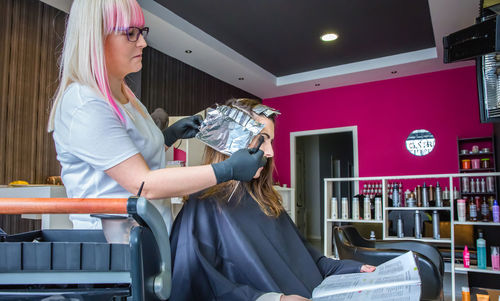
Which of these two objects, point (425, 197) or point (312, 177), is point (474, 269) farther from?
point (312, 177)

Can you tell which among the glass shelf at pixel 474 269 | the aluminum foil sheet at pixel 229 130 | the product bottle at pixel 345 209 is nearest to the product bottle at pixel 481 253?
the glass shelf at pixel 474 269

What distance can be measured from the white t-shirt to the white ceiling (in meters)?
3.51

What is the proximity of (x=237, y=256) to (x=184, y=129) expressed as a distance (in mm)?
560

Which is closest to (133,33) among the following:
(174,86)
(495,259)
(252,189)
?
(252,189)

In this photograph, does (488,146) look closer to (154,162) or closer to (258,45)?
(258,45)

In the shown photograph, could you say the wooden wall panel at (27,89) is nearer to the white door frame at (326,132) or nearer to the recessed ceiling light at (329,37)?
the recessed ceiling light at (329,37)

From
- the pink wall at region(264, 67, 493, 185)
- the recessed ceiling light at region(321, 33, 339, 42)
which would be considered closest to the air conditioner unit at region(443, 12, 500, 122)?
the recessed ceiling light at region(321, 33, 339, 42)

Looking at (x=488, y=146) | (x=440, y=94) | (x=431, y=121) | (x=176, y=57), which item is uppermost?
(x=176, y=57)

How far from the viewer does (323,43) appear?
18.2 ft

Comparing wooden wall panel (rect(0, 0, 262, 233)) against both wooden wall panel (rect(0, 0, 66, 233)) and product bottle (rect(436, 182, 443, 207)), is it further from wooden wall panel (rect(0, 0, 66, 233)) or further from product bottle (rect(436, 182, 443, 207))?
product bottle (rect(436, 182, 443, 207))

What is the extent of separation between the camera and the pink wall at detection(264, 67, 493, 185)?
604 centimetres

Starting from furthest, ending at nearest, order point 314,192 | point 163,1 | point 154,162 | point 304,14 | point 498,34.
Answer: point 314,192 < point 304,14 < point 163,1 < point 498,34 < point 154,162

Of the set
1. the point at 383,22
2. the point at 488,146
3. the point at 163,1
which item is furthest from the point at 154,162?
the point at 488,146

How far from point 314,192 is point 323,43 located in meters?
4.53
